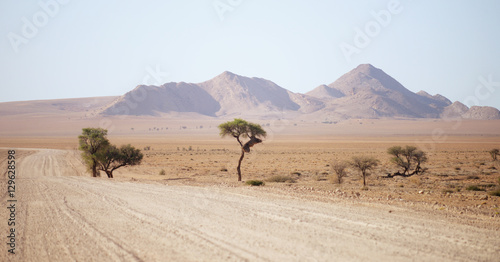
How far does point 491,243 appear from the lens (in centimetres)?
776

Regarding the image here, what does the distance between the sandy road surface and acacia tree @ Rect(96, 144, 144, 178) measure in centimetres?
1604

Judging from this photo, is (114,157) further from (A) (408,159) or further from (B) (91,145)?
(A) (408,159)

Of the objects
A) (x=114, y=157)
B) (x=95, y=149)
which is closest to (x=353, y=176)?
(x=114, y=157)

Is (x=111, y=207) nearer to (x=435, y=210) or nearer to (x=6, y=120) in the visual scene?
(x=435, y=210)

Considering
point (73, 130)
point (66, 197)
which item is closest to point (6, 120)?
point (73, 130)

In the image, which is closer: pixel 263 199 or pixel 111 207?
pixel 111 207

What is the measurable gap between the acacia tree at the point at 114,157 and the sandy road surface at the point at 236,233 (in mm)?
16035

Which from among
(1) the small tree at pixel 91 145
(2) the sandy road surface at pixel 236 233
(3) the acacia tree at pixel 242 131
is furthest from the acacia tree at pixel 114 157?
(2) the sandy road surface at pixel 236 233

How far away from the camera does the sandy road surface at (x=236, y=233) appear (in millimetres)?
7344

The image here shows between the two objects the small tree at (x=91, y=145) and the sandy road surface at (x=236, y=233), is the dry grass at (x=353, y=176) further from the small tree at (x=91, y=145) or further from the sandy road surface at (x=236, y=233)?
the sandy road surface at (x=236, y=233)

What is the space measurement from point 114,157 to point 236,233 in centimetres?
2436

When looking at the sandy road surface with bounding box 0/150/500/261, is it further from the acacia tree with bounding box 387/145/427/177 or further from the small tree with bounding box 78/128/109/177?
the acacia tree with bounding box 387/145/427/177

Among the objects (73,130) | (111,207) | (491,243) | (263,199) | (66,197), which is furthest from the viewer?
(73,130)

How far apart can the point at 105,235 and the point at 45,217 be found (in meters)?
3.52
